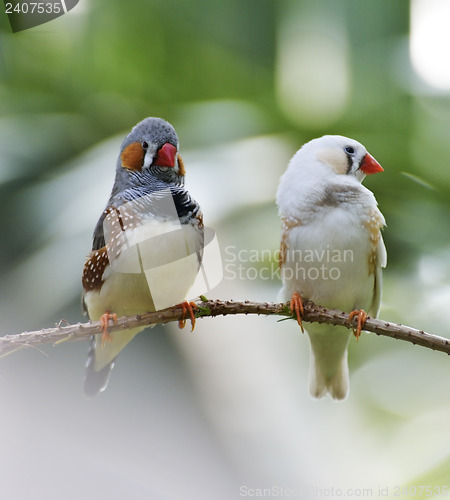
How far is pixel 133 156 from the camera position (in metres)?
1.05

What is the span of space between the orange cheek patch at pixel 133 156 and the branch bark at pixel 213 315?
11.8 inches

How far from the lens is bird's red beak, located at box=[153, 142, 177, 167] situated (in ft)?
3.19

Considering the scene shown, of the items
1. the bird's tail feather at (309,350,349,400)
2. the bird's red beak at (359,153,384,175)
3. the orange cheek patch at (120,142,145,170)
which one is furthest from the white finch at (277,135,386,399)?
the orange cheek patch at (120,142,145,170)

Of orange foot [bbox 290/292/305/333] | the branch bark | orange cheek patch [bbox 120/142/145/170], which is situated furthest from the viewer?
orange cheek patch [bbox 120/142/145/170]

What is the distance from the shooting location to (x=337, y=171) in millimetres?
1085

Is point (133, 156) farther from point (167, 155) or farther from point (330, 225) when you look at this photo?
point (330, 225)

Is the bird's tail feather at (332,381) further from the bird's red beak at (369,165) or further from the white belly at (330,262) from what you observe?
the bird's red beak at (369,165)

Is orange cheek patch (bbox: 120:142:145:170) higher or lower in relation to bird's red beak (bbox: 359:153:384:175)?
higher

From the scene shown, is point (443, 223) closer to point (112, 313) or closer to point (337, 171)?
point (337, 171)

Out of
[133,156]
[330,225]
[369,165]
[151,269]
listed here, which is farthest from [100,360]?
[369,165]

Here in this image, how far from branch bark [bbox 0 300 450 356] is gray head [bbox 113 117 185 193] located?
27 cm

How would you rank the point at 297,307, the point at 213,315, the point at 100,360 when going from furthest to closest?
the point at 100,360 < the point at 297,307 < the point at 213,315

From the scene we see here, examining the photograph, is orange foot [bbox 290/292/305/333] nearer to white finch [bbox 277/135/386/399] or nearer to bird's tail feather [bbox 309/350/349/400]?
white finch [bbox 277/135/386/399]

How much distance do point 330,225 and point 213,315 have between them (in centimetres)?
36
